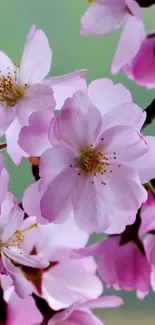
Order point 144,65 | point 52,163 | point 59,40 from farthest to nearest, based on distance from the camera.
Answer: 1. point 59,40
2. point 144,65
3. point 52,163

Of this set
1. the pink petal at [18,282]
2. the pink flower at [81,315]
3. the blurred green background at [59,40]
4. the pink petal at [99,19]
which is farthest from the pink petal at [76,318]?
the blurred green background at [59,40]

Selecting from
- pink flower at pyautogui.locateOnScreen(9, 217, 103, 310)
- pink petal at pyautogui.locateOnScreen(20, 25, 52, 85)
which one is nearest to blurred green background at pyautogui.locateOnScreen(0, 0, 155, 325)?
pink flower at pyautogui.locateOnScreen(9, 217, 103, 310)

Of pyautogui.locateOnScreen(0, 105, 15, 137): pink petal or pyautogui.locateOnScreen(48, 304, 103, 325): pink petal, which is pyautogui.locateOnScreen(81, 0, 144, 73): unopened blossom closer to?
pyautogui.locateOnScreen(0, 105, 15, 137): pink petal

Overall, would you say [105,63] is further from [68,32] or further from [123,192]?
[123,192]

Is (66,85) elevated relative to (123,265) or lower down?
elevated

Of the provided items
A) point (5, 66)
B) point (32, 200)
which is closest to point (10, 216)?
point (32, 200)

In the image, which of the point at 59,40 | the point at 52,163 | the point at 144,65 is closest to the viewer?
the point at 52,163

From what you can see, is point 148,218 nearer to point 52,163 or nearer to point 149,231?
point 149,231
